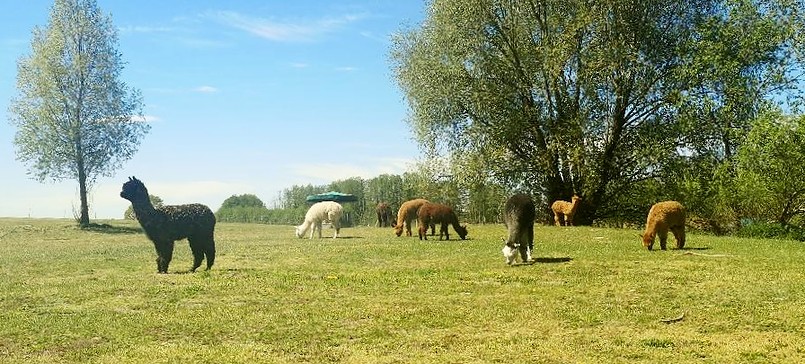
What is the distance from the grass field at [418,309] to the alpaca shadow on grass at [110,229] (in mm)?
21562

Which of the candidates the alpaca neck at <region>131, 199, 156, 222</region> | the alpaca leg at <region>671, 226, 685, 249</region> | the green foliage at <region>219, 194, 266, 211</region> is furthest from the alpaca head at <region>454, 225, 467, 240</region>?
the green foliage at <region>219, 194, 266, 211</region>

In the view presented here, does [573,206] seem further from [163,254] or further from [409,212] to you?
[163,254]

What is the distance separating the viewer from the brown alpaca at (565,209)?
120 feet

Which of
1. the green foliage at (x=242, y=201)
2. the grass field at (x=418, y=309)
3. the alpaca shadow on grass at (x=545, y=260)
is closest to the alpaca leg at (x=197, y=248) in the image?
the grass field at (x=418, y=309)

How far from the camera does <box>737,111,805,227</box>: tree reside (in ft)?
95.9

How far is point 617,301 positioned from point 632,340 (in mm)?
2962

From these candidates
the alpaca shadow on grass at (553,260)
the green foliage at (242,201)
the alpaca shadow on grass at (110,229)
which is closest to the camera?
the alpaca shadow on grass at (553,260)

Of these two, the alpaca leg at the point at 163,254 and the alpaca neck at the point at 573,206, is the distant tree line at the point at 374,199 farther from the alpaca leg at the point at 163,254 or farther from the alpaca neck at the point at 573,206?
the alpaca leg at the point at 163,254

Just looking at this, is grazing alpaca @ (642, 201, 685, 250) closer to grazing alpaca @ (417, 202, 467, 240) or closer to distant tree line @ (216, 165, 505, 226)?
grazing alpaca @ (417, 202, 467, 240)

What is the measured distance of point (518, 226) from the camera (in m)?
17.4

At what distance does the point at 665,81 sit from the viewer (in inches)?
1476

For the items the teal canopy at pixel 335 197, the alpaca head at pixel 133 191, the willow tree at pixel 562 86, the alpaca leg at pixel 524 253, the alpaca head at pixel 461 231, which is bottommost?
the alpaca leg at pixel 524 253

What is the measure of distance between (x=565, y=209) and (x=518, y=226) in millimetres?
20289

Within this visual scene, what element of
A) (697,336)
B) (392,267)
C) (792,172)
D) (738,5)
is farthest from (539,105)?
(697,336)
